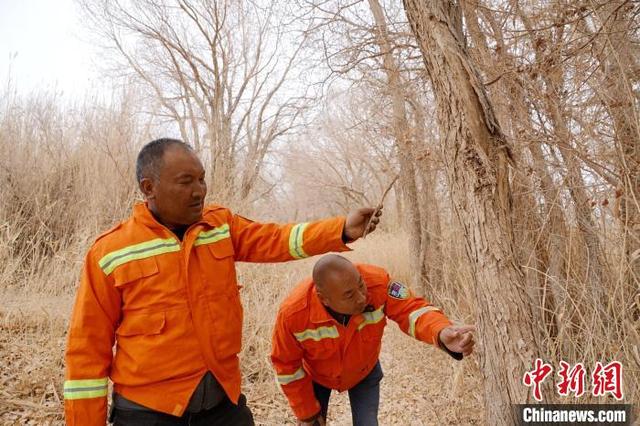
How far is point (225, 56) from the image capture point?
1355 centimetres

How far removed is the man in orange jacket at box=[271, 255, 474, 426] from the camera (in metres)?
2.05

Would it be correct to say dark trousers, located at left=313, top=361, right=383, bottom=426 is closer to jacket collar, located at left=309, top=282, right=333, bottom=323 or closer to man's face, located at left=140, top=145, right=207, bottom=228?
jacket collar, located at left=309, top=282, right=333, bottom=323

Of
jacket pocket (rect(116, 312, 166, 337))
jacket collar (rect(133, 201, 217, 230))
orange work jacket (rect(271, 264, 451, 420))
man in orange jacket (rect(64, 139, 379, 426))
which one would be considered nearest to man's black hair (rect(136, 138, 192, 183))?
man in orange jacket (rect(64, 139, 379, 426))

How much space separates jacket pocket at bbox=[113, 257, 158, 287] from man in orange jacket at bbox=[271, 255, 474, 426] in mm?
740

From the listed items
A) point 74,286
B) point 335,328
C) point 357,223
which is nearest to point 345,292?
point 335,328

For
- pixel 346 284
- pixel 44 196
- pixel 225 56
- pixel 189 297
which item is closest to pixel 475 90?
pixel 346 284

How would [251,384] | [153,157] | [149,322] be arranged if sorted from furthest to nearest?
[251,384], [153,157], [149,322]

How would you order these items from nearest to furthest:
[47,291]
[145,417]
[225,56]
Result: 1. [145,417]
2. [47,291]
3. [225,56]

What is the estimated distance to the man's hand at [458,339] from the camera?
5.85 feet

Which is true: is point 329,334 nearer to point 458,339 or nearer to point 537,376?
point 458,339

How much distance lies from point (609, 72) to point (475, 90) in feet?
5.03

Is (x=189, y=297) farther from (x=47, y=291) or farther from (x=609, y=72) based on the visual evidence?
(x=47, y=291)

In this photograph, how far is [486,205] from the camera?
69.9 inches

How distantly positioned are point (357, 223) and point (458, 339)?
0.66 meters
